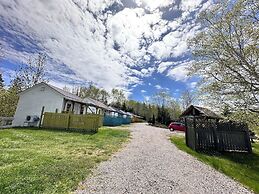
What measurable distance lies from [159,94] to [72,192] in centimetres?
A: 7085

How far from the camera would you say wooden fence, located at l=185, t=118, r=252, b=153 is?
1237 centimetres

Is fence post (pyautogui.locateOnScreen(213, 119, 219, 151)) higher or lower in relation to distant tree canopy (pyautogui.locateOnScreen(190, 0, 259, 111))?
lower

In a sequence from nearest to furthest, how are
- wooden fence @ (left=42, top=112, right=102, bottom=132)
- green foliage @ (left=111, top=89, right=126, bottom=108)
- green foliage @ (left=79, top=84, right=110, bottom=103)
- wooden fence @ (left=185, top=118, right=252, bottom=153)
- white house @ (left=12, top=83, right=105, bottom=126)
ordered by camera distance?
1. wooden fence @ (left=185, top=118, right=252, bottom=153)
2. wooden fence @ (left=42, top=112, right=102, bottom=132)
3. white house @ (left=12, top=83, right=105, bottom=126)
4. green foliage @ (left=79, top=84, right=110, bottom=103)
5. green foliage @ (left=111, top=89, right=126, bottom=108)

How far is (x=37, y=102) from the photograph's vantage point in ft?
83.2

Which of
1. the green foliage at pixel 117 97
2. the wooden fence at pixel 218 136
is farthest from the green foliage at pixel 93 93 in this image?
the wooden fence at pixel 218 136

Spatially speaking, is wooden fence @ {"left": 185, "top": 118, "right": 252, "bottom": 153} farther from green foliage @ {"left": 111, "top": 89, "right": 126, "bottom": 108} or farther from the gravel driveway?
green foliage @ {"left": 111, "top": 89, "right": 126, "bottom": 108}

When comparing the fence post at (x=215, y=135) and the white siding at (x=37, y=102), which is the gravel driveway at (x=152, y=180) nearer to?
the fence post at (x=215, y=135)

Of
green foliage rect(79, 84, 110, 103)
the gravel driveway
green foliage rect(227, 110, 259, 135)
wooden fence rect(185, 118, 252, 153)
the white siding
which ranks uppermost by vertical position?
green foliage rect(79, 84, 110, 103)

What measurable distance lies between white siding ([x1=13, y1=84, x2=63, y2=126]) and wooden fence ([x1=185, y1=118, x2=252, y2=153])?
60.8 ft

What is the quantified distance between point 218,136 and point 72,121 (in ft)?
46.4

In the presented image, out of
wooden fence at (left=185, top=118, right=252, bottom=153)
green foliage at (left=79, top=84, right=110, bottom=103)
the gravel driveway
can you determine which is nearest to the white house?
wooden fence at (left=185, top=118, right=252, bottom=153)

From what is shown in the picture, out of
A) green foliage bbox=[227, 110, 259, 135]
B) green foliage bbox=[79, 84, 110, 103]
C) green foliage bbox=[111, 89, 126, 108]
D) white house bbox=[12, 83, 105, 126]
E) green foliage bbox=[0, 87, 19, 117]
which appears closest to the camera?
green foliage bbox=[227, 110, 259, 135]

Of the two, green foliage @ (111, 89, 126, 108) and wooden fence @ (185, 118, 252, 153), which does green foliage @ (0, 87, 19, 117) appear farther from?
green foliage @ (111, 89, 126, 108)

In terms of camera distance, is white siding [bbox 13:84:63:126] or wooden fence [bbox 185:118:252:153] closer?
wooden fence [bbox 185:118:252:153]
